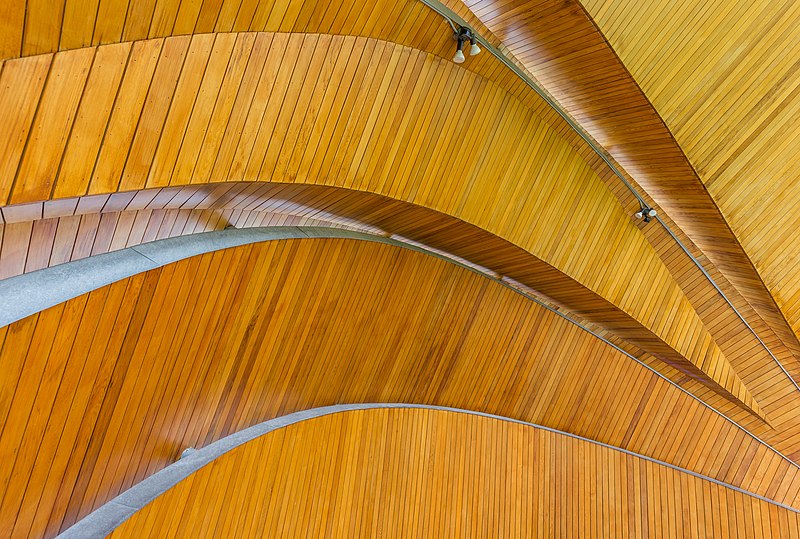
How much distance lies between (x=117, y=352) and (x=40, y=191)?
1138 millimetres

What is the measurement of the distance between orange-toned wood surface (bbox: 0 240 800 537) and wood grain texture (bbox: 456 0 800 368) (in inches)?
Answer: 82.1

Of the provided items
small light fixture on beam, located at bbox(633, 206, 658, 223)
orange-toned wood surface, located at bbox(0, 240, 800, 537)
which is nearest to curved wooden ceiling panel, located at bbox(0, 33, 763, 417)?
small light fixture on beam, located at bbox(633, 206, 658, 223)

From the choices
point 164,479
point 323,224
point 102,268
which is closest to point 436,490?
point 323,224

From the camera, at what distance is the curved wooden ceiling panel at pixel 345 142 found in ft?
9.67

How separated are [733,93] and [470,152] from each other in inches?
93.7

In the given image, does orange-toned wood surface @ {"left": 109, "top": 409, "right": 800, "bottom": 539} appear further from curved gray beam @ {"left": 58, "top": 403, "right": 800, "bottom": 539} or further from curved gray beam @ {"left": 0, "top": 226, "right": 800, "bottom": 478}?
curved gray beam @ {"left": 0, "top": 226, "right": 800, "bottom": 478}

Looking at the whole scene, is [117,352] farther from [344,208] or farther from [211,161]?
[344,208]

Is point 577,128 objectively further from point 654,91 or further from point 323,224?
point 323,224

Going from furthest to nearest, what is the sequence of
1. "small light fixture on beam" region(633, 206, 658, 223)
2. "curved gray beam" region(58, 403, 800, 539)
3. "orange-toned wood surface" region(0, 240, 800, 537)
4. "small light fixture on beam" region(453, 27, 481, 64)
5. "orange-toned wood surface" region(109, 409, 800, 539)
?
"small light fixture on beam" region(633, 206, 658, 223) → "small light fixture on beam" region(453, 27, 481, 64) → "orange-toned wood surface" region(109, 409, 800, 539) → "curved gray beam" region(58, 403, 800, 539) → "orange-toned wood surface" region(0, 240, 800, 537)

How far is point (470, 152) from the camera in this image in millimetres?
6113

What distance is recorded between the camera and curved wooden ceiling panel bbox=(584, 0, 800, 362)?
5.52 metres

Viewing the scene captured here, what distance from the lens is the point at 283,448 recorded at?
16.8 ft

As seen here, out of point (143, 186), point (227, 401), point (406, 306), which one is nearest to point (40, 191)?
point (143, 186)

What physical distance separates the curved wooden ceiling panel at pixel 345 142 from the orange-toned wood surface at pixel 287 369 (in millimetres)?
667
